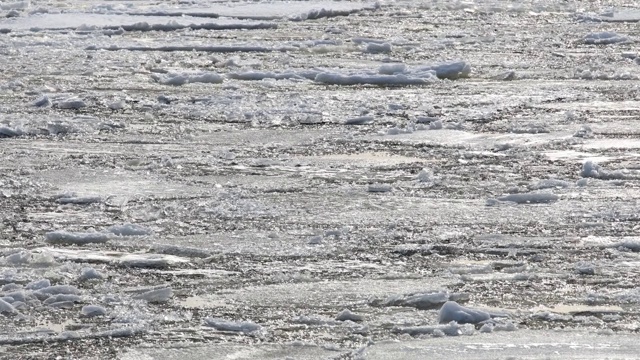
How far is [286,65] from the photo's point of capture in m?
11.1

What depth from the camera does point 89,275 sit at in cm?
544

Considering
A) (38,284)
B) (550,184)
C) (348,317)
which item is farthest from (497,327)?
(550,184)

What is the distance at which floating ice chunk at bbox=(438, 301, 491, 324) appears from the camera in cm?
490

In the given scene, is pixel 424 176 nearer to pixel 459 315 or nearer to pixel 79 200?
pixel 79 200

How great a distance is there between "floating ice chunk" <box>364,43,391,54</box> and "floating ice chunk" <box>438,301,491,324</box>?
7.22 metres

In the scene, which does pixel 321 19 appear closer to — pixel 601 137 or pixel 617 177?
pixel 601 137

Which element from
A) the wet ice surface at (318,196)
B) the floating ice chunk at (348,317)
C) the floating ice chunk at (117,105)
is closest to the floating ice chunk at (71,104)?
the wet ice surface at (318,196)

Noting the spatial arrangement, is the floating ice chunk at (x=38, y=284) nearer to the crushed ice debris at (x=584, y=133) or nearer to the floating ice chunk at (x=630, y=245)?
the floating ice chunk at (x=630, y=245)

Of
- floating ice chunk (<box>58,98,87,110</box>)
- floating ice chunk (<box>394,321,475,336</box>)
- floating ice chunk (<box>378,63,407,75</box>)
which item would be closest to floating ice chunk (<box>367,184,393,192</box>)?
floating ice chunk (<box>394,321,475,336</box>)

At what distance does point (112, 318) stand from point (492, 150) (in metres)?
3.68

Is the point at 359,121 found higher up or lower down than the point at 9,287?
higher up

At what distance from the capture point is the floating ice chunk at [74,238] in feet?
19.6

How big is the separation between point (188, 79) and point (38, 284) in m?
5.25

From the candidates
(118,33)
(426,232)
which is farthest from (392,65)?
(426,232)
